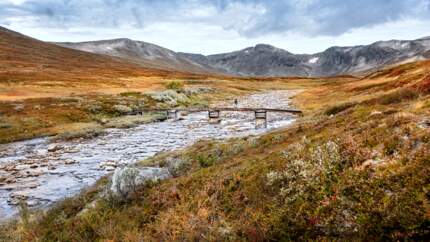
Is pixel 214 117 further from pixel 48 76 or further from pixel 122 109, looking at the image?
pixel 48 76

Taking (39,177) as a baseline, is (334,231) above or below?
above

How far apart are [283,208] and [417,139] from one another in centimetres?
337

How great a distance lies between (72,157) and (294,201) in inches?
894

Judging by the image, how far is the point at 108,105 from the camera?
56531 millimetres

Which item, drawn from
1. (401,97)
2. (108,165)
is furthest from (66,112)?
Result: (401,97)

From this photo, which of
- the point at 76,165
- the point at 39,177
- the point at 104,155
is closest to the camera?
the point at 39,177

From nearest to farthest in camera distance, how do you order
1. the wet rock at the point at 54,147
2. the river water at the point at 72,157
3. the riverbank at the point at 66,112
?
the river water at the point at 72,157
the wet rock at the point at 54,147
the riverbank at the point at 66,112

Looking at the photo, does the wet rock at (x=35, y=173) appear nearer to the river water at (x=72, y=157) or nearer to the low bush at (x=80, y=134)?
the river water at (x=72, y=157)

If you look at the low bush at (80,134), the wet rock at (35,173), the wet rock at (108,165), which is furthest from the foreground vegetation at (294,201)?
the low bush at (80,134)

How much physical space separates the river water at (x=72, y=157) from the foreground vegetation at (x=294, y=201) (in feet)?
20.6

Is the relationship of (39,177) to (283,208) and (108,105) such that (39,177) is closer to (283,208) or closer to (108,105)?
(283,208)

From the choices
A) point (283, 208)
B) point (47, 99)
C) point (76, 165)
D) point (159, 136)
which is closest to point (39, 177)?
point (76, 165)

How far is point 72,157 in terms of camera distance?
2753 cm

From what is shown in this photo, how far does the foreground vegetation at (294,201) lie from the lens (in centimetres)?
677
